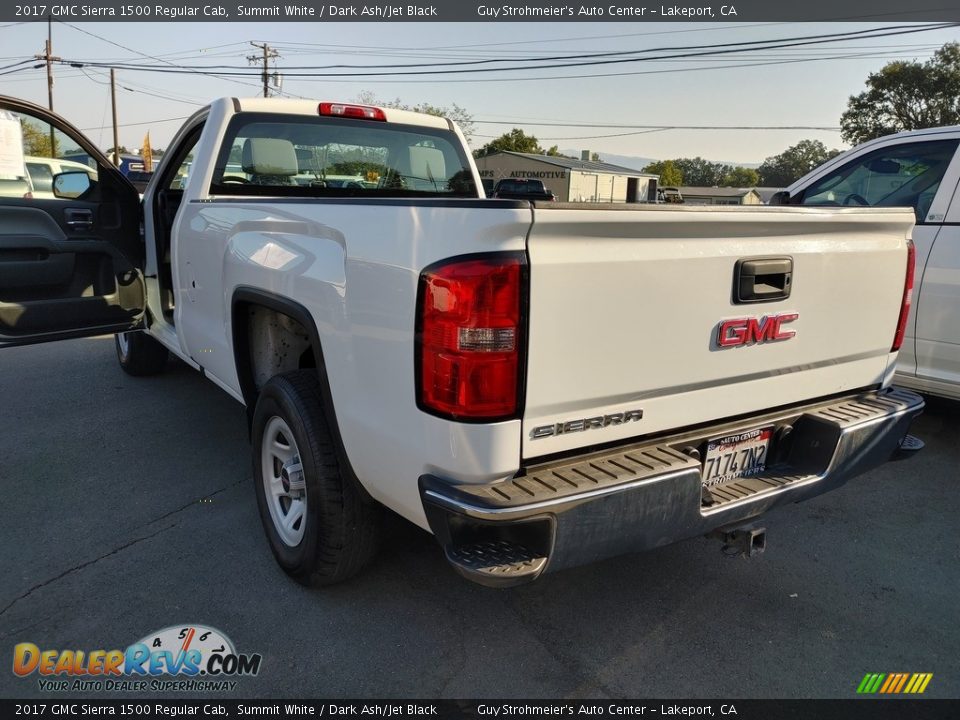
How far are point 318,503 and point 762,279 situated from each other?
5.98 ft

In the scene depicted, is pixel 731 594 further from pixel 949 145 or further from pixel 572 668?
pixel 949 145

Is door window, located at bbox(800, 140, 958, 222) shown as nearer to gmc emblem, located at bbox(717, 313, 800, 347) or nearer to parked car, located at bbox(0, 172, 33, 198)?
gmc emblem, located at bbox(717, 313, 800, 347)

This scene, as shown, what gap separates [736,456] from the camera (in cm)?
262

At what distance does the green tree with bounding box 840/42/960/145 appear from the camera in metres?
54.5

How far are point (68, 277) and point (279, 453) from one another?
240 centimetres

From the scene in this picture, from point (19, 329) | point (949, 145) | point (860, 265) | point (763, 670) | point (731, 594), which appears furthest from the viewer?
point (949, 145)

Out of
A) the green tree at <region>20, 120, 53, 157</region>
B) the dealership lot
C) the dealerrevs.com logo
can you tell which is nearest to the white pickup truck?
the dealership lot

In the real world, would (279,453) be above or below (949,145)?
below

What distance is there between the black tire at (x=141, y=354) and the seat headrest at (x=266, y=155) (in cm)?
255

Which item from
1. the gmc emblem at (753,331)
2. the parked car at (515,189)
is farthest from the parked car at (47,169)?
the gmc emblem at (753,331)

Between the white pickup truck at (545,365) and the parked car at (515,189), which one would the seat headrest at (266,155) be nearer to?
the white pickup truck at (545,365)

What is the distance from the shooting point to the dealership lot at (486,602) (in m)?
2.50
